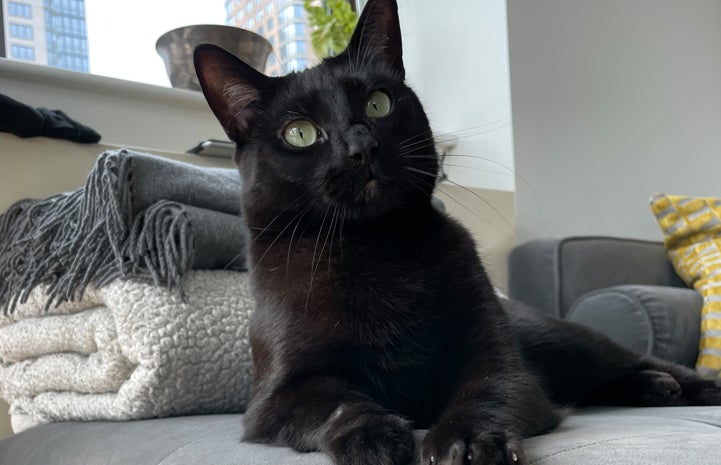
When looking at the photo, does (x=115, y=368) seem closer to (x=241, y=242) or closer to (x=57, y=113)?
(x=241, y=242)

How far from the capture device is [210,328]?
905 mm

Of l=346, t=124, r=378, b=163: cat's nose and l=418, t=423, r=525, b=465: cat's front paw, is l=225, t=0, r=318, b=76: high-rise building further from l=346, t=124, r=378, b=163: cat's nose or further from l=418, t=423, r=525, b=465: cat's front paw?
l=418, t=423, r=525, b=465: cat's front paw

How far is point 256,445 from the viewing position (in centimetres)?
62

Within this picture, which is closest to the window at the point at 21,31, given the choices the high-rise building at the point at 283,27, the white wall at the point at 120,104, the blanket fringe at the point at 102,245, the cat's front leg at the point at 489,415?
the white wall at the point at 120,104

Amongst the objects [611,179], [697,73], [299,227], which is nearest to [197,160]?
[299,227]

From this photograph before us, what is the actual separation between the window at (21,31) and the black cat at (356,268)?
1.06 metres

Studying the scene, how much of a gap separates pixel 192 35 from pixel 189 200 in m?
0.75

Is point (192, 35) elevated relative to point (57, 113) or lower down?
elevated

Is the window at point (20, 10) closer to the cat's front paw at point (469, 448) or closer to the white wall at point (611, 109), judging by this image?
the white wall at point (611, 109)

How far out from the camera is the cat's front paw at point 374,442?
0.49 meters

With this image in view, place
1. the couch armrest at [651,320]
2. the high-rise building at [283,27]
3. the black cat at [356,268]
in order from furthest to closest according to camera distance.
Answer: the high-rise building at [283,27], the couch armrest at [651,320], the black cat at [356,268]

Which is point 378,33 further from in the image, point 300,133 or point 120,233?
point 120,233

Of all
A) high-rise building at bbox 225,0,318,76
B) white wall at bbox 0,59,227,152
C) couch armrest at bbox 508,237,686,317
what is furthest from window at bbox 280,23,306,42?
couch armrest at bbox 508,237,686,317

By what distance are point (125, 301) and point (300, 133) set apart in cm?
32
